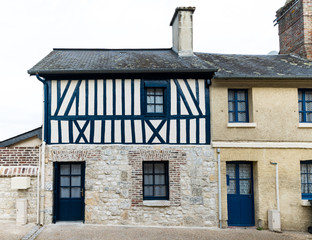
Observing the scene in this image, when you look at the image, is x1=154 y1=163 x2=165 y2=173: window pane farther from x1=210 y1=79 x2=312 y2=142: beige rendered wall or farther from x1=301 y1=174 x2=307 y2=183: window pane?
x1=301 y1=174 x2=307 y2=183: window pane

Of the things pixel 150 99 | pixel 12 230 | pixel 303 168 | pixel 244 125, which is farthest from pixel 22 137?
pixel 303 168

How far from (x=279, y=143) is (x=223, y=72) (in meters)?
2.67

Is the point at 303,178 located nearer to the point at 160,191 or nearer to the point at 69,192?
the point at 160,191

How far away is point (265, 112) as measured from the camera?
8688 millimetres

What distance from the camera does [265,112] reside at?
869 centimetres

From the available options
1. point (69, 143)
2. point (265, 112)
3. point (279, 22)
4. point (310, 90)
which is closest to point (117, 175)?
point (69, 143)

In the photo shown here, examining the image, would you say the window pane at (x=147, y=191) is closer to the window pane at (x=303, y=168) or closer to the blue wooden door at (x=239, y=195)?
the blue wooden door at (x=239, y=195)

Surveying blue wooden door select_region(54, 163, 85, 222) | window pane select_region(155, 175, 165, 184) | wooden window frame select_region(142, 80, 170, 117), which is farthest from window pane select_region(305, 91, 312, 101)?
blue wooden door select_region(54, 163, 85, 222)

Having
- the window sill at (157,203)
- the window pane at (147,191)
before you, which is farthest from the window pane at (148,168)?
the window sill at (157,203)

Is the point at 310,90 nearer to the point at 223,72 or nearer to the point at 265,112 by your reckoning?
the point at 265,112

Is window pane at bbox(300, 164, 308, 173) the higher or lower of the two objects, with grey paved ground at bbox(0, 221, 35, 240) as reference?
higher

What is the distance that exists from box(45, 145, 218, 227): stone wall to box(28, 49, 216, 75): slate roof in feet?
7.25

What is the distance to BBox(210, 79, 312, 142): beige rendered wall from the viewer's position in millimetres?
8586

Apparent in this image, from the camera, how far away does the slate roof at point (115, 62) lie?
8344mm
